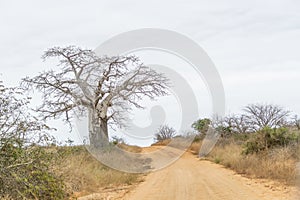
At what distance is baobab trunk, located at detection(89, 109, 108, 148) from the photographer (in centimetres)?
2602

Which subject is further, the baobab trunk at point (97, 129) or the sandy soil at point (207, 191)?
the baobab trunk at point (97, 129)

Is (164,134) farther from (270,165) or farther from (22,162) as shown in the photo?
(22,162)

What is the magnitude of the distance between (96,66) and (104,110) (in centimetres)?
303

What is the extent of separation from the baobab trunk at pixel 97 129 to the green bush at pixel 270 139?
963cm

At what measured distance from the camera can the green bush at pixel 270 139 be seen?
18906 mm

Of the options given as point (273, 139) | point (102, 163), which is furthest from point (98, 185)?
point (273, 139)

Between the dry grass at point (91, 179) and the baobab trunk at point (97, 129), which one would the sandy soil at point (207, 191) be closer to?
the dry grass at point (91, 179)

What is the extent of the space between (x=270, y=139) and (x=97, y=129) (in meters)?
11.7

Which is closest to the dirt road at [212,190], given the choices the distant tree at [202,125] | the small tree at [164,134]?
the distant tree at [202,125]

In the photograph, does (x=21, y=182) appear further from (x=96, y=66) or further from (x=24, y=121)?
(x=96, y=66)

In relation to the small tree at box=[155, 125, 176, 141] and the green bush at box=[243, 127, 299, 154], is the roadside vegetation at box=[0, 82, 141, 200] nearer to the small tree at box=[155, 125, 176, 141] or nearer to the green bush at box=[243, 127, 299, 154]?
the green bush at box=[243, 127, 299, 154]

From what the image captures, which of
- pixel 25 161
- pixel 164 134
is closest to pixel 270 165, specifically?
pixel 25 161

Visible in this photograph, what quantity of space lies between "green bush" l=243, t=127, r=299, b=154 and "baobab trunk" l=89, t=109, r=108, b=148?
9630 millimetres

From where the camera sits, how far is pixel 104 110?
89.9 feet
